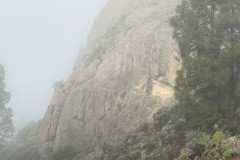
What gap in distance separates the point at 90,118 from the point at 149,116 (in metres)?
7.15

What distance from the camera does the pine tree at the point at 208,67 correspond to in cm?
1598

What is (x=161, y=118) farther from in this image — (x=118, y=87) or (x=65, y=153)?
(x=65, y=153)

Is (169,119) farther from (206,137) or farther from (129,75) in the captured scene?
(129,75)

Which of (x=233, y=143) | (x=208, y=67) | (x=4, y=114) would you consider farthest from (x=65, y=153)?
(x=4, y=114)

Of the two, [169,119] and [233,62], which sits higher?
[233,62]

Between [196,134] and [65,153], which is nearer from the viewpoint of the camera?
[196,134]

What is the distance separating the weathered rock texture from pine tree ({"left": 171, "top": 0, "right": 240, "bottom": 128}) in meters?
5.24

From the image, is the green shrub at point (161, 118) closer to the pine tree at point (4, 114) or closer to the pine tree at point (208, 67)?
the pine tree at point (208, 67)

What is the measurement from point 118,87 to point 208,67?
486 inches

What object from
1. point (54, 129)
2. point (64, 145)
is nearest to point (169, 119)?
point (64, 145)

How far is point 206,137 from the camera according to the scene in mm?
15117

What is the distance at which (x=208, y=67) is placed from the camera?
16266 mm

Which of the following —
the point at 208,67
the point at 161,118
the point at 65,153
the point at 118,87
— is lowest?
the point at 161,118

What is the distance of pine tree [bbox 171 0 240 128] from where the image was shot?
52.4 feet
